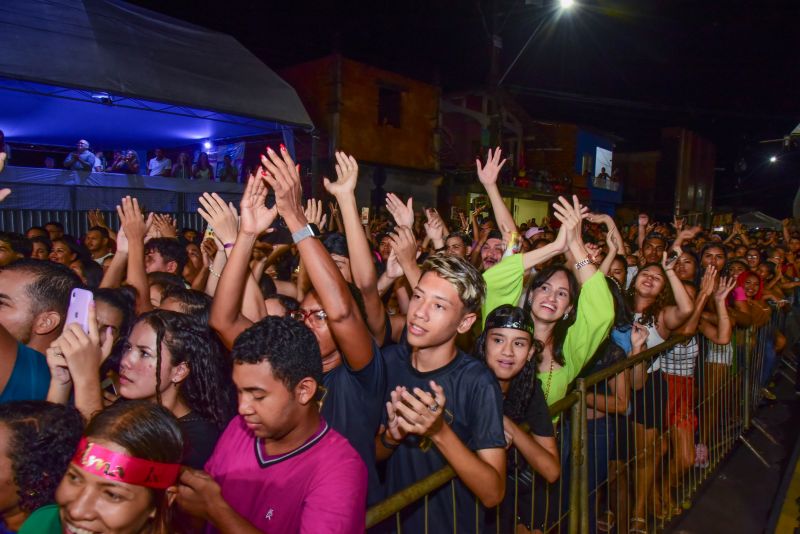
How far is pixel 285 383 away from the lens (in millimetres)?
1941

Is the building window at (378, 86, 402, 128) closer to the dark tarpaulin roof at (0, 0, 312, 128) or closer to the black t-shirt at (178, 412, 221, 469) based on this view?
the dark tarpaulin roof at (0, 0, 312, 128)

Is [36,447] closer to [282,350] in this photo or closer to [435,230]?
[282,350]

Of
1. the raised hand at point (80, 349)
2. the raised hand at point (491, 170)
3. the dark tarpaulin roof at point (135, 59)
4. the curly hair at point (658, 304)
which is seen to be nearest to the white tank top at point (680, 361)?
the curly hair at point (658, 304)

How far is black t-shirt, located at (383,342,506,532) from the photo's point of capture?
7.45 feet

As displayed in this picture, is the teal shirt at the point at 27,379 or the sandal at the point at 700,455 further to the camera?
the sandal at the point at 700,455

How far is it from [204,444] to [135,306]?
158 centimetres

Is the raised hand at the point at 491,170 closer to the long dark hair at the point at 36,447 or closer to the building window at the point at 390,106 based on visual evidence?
the long dark hair at the point at 36,447

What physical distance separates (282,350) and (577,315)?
2.33m

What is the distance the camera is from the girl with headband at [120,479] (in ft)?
5.00

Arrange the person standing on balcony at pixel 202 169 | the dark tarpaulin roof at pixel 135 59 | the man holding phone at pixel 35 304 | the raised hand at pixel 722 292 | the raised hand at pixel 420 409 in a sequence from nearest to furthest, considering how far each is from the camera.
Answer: the raised hand at pixel 420 409 → the man holding phone at pixel 35 304 → the raised hand at pixel 722 292 → the dark tarpaulin roof at pixel 135 59 → the person standing on balcony at pixel 202 169

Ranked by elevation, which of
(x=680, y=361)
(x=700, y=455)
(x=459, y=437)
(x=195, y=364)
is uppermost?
(x=195, y=364)

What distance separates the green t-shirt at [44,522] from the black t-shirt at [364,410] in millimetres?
1099

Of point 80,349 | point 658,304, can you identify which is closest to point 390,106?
point 658,304

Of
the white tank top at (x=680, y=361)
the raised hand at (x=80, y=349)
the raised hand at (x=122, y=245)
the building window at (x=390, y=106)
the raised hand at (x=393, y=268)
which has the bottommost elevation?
the white tank top at (x=680, y=361)
